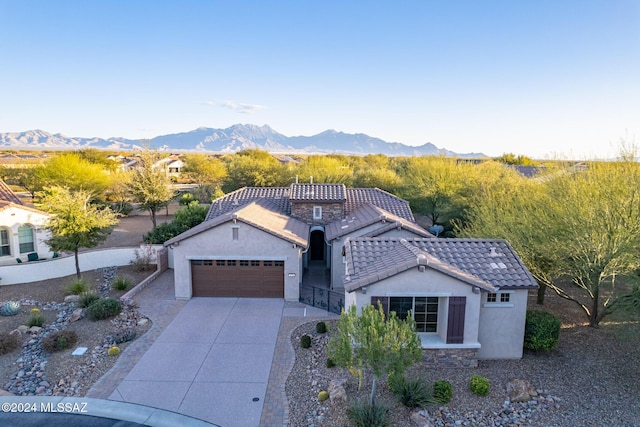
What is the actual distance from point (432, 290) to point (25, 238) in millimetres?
25094

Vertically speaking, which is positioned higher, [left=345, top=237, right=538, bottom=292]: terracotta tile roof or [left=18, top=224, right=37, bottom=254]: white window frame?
[left=345, top=237, right=538, bottom=292]: terracotta tile roof

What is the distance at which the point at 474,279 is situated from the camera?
13250 millimetres

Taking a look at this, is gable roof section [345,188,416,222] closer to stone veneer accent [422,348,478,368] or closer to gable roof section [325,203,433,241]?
gable roof section [325,203,433,241]

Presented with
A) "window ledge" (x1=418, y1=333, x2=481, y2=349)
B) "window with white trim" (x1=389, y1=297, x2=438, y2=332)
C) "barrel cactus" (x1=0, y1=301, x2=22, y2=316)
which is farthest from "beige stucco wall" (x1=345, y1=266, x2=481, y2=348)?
"barrel cactus" (x1=0, y1=301, x2=22, y2=316)

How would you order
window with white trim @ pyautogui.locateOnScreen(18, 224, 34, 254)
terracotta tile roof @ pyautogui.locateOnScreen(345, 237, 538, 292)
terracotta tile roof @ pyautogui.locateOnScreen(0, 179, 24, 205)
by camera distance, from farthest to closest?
terracotta tile roof @ pyautogui.locateOnScreen(0, 179, 24, 205) < window with white trim @ pyautogui.locateOnScreen(18, 224, 34, 254) < terracotta tile roof @ pyautogui.locateOnScreen(345, 237, 538, 292)

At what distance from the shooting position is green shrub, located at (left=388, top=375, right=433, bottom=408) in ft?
36.3

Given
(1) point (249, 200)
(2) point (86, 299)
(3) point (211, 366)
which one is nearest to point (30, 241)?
(2) point (86, 299)

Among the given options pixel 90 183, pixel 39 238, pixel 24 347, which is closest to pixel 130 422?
pixel 24 347

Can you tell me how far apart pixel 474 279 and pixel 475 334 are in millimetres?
1870

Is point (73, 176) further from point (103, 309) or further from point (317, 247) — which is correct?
point (103, 309)

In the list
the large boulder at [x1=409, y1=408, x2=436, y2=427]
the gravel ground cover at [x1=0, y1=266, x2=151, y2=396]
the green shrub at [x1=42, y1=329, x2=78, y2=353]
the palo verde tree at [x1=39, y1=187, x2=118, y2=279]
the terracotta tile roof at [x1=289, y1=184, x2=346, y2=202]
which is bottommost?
the gravel ground cover at [x1=0, y1=266, x2=151, y2=396]

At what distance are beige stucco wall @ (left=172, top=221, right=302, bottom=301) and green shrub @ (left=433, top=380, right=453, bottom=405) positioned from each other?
9.68 m

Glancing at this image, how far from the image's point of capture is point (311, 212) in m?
25.2

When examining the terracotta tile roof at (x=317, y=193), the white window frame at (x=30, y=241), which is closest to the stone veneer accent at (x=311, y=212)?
the terracotta tile roof at (x=317, y=193)
